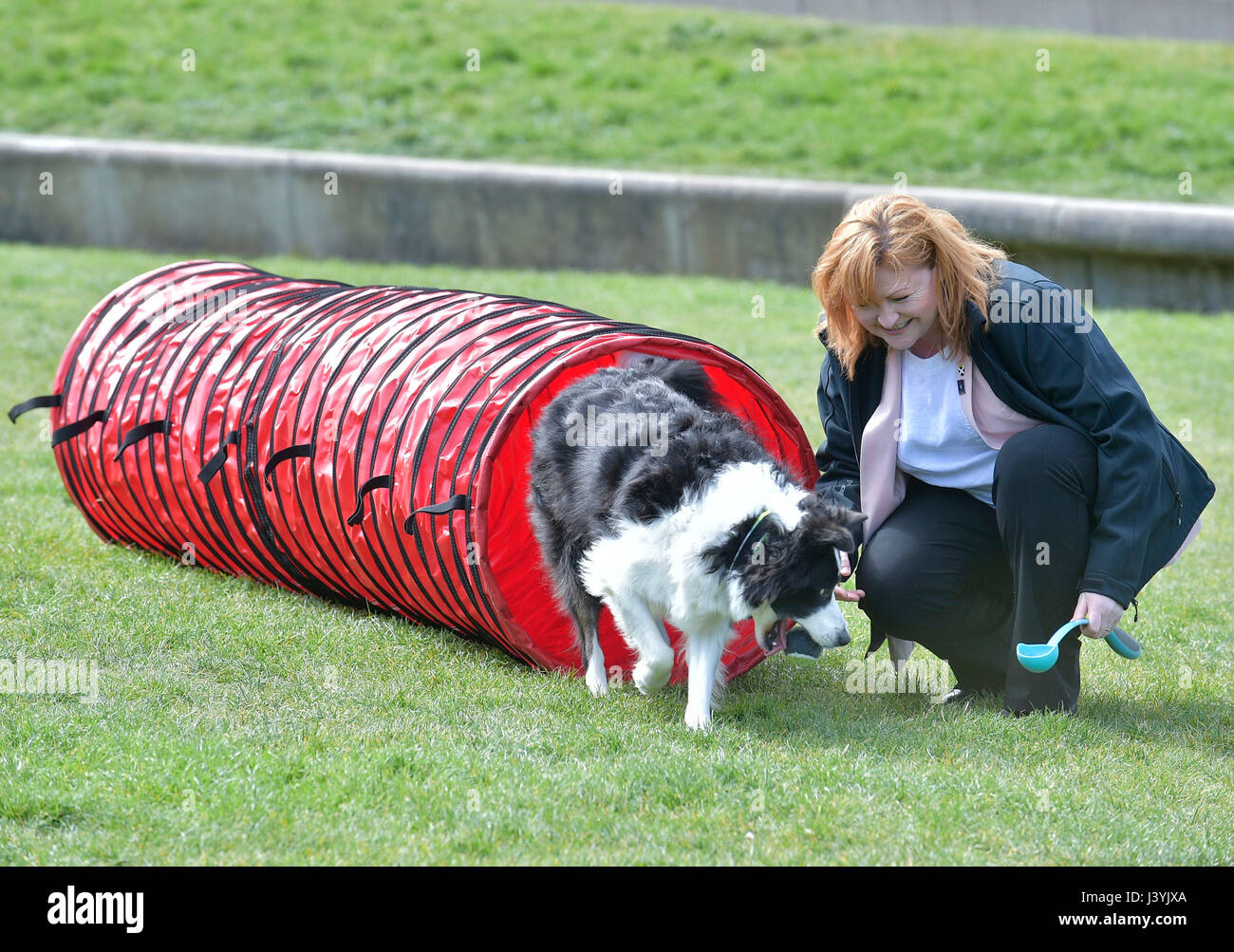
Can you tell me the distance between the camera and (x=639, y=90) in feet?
45.7

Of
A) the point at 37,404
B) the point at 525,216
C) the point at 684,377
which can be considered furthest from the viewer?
the point at 525,216

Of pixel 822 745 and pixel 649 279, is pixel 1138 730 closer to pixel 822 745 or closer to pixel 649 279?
pixel 822 745

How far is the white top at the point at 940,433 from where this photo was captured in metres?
4.01

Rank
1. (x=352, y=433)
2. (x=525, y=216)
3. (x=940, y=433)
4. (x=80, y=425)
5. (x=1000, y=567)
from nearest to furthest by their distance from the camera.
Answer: (x=940, y=433)
(x=1000, y=567)
(x=352, y=433)
(x=80, y=425)
(x=525, y=216)

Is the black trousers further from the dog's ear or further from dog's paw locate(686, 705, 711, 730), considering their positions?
dog's paw locate(686, 705, 711, 730)

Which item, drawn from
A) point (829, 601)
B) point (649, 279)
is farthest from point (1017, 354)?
point (649, 279)

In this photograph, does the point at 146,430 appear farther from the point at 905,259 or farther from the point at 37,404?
the point at 905,259

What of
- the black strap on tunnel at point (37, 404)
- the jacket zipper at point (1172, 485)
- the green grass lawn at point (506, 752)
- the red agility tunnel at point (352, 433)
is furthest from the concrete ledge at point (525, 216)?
the jacket zipper at point (1172, 485)

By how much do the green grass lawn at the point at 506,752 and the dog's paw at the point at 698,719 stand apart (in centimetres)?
4

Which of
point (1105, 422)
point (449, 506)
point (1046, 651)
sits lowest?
point (1046, 651)

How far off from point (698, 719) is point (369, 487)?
1385 mm

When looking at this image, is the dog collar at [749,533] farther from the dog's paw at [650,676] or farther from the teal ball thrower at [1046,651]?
the teal ball thrower at [1046,651]

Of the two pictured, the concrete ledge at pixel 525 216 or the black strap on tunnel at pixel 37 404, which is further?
the concrete ledge at pixel 525 216

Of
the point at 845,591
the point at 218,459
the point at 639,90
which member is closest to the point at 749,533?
the point at 845,591
